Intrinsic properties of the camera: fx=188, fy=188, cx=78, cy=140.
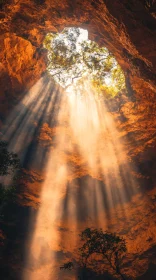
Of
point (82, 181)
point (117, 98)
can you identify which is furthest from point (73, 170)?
point (117, 98)

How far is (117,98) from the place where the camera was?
67.4 ft

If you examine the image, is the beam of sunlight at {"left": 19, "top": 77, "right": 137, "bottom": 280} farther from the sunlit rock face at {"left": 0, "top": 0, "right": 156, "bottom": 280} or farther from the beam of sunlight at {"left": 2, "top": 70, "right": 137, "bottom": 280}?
the sunlit rock face at {"left": 0, "top": 0, "right": 156, "bottom": 280}

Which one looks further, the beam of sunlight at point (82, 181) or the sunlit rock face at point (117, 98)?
the beam of sunlight at point (82, 181)

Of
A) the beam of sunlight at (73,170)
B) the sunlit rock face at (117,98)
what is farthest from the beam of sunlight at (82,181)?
the sunlit rock face at (117,98)

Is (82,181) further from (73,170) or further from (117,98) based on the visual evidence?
(117,98)

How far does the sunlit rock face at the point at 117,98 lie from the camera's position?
14.0 meters

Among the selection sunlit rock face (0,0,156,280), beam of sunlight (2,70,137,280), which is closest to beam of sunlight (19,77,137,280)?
beam of sunlight (2,70,137,280)

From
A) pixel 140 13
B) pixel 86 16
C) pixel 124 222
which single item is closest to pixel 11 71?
pixel 86 16

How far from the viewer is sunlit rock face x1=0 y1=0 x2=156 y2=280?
45.9 feet

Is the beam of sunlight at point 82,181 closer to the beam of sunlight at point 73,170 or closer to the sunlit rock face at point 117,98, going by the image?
the beam of sunlight at point 73,170

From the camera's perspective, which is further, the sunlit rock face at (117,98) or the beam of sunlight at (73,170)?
the beam of sunlight at (73,170)

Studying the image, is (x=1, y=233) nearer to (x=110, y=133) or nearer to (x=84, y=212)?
(x=84, y=212)

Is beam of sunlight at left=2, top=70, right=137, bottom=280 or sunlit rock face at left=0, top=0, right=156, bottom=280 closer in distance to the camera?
sunlit rock face at left=0, top=0, right=156, bottom=280

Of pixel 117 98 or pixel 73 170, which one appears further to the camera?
pixel 117 98
